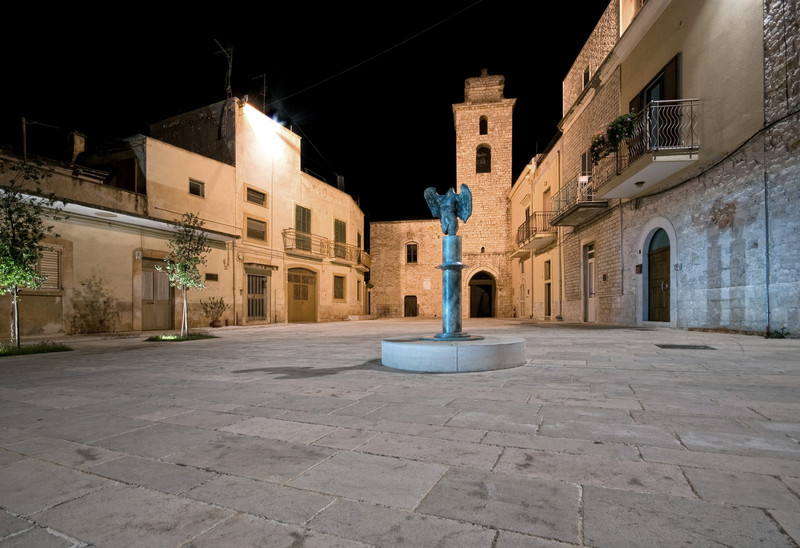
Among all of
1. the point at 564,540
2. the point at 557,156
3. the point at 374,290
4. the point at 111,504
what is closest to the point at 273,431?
the point at 111,504

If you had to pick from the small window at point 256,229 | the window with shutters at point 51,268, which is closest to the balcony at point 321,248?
the small window at point 256,229

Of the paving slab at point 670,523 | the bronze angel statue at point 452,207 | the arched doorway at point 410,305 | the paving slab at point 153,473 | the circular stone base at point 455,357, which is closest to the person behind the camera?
the paving slab at point 670,523

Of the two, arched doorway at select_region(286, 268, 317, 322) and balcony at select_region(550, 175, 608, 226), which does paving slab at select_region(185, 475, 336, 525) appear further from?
arched doorway at select_region(286, 268, 317, 322)

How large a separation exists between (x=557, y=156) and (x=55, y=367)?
719 inches

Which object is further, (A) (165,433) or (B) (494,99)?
(B) (494,99)

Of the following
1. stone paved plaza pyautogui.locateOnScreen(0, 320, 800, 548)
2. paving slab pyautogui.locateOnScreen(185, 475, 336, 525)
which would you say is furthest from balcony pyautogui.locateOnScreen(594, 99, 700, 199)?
paving slab pyautogui.locateOnScreen(185, 475, 336, 525)

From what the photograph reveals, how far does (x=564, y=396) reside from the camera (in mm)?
3629

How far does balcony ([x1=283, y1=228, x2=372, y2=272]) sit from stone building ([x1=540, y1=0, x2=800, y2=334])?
1236 cm

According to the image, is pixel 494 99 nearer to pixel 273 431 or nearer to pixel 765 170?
pixel 765 170

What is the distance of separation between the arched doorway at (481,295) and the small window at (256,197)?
14.9 m

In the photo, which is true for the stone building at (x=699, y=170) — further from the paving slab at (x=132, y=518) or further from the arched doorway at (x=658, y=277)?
the paving slab at (x=132, y=518)

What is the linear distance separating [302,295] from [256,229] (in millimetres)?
4317

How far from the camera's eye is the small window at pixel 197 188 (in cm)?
1523

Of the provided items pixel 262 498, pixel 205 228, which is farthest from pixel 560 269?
pixel 262 498
